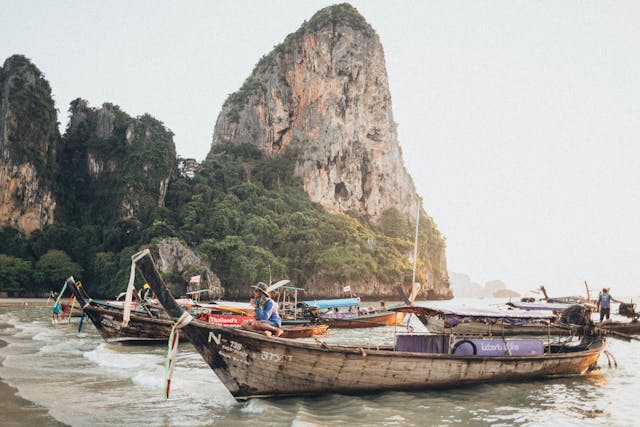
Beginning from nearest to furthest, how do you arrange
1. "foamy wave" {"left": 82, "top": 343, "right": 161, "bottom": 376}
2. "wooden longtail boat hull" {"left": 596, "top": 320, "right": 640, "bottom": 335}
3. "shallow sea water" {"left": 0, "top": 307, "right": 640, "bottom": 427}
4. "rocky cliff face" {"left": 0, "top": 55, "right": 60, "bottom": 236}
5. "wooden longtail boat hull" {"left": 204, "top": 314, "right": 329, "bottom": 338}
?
"shallow sea water" {"left": 0, "top": 307, "right": 640, "bottom": 427}, "foamy wave" {"left": 82, "top": 343, "right": 161, "bottom": 376}, "wooden longtail boat hull" {"left": 204, "top": 314, "right": 329, "bottom": 338}, "wooden longtail boat hull" {"left": 596, "top": 320, "right": 640, "bottom": 335}, "rocky cliff face" {"left": 0, "top": 55, "right": 60, "bottom": 236}

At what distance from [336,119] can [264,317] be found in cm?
8048

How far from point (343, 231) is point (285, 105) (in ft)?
109

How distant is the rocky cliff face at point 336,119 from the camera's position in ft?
286

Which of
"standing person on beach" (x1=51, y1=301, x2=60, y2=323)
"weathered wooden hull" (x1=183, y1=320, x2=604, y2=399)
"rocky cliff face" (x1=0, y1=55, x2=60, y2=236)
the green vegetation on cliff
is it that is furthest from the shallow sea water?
"rocky cliff face" (x1=0, y1=55, x2=60, y2=236)

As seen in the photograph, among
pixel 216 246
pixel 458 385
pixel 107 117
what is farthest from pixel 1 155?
pixel 458 385

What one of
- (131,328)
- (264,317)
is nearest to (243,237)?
(131,328)

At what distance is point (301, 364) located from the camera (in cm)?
945

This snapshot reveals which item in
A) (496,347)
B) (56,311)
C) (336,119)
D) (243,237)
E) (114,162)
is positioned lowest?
(56,311)

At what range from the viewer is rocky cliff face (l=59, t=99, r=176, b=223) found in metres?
65.2

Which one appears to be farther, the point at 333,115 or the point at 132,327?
the point at 333,115

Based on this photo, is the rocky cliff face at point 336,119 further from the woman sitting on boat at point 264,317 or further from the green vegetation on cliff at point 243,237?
the woman sitting on boat at point 264,317

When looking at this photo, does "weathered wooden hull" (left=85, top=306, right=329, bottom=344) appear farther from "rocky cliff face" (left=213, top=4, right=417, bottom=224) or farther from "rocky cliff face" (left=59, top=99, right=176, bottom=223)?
"rocky cliff face" (left=213, top=4, right=417, bottom=224)

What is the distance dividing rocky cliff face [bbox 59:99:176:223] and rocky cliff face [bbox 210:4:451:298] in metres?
25.5

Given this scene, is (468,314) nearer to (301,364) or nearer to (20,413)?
(301,364)
